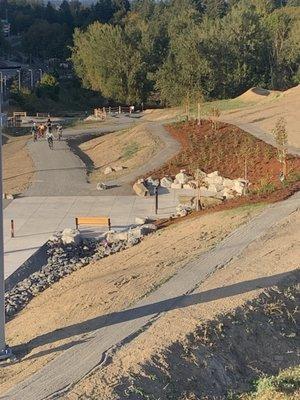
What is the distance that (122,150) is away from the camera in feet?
103

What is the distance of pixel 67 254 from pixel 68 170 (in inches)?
422

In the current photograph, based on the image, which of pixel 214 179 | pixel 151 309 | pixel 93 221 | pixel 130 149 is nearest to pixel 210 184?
pixel 214 179

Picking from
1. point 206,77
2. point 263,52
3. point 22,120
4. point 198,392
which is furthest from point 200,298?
point 263,52

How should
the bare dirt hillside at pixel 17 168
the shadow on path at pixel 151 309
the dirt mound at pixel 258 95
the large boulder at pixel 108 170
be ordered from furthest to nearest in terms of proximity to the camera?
the dirt mound at pixel 258 95, the large boulder at pixel 108 170, the bare dirt hillside at pixel 17 168, the shadow on path at pixel 151 309

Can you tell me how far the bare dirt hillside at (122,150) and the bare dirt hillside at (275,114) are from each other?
4831 mm

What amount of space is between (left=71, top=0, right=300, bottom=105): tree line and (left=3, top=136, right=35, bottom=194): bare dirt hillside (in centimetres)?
2190

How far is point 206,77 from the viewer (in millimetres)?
57188

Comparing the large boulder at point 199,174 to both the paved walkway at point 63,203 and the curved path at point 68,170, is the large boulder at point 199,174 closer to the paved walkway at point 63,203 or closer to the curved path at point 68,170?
the paved walkway at point 63,203

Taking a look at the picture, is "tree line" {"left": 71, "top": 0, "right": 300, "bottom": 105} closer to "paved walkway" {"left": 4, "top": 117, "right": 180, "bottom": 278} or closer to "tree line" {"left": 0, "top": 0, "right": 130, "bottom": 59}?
"tree line" {"left": 0, "top": 0, "right": 130, "bottom": 59}

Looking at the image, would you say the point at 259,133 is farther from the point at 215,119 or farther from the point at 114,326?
the point at 114,326

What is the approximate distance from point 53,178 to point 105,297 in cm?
1465

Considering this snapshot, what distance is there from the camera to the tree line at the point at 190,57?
57250 millimetres

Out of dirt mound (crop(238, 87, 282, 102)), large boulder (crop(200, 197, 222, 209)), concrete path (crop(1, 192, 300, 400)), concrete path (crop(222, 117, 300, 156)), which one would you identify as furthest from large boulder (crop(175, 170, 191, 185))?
dirt mound (crop(238, 87, 282, 102))

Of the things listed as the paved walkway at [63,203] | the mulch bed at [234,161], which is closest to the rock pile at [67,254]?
the paved walkway at [63,203]
